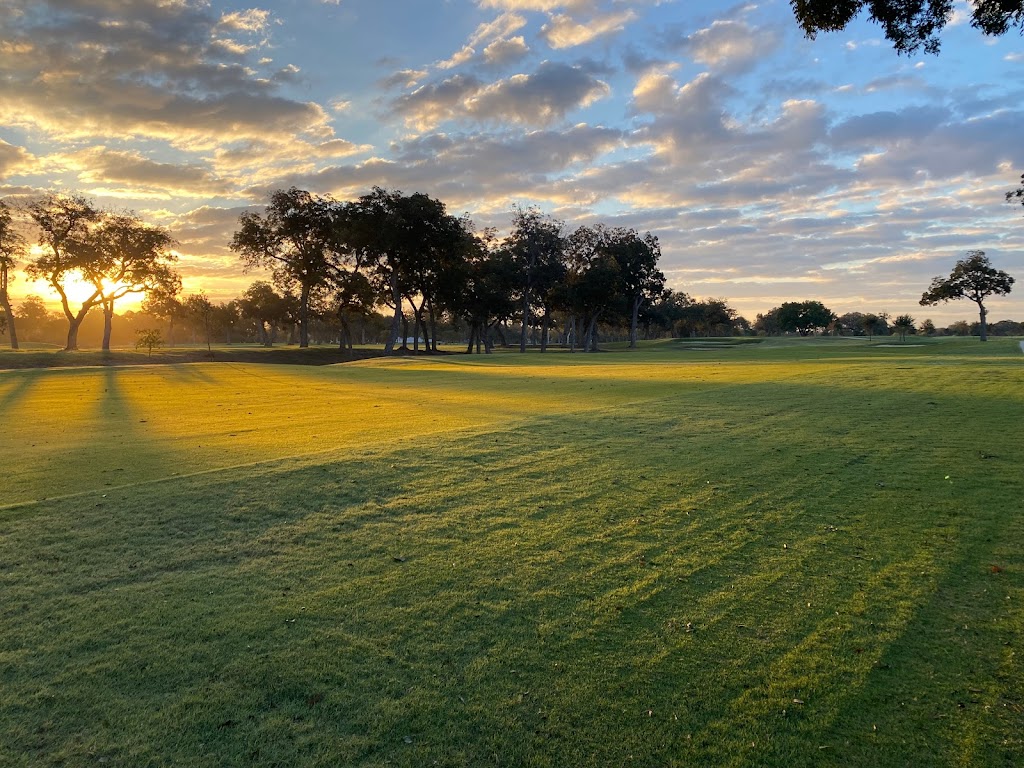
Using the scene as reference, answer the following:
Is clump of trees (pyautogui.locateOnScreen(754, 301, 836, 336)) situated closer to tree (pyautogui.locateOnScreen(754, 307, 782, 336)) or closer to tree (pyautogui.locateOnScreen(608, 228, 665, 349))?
tree (pyautogui.locateOnScreen(754, 307, 782, 336))

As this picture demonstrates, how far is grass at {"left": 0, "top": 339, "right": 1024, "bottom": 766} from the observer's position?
3.41 m

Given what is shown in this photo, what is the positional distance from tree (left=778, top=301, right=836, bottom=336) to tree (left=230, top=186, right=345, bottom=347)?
95378 mm

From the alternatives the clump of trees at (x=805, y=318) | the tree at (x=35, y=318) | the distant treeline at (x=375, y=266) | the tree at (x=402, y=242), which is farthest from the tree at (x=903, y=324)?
the tree at (x=35, y=318)

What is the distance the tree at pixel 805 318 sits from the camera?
120250 mm

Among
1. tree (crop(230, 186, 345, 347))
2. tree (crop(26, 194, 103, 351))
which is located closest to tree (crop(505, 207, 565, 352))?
tree (crop(230, 186, 345, 347))

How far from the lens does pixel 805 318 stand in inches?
4759

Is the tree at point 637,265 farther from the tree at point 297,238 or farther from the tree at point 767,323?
the tree at point 767,323

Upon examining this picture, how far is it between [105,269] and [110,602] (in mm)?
62088

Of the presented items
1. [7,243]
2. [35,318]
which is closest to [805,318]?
[7,243]

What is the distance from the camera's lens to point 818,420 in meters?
12.5

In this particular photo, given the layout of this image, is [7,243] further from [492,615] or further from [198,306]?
[492,615]

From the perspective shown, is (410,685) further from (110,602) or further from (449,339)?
(449,339)

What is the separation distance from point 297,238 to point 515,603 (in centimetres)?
6461

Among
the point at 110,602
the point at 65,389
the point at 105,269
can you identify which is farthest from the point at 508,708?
the point at 105,269
